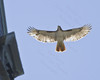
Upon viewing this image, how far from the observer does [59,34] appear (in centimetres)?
2352

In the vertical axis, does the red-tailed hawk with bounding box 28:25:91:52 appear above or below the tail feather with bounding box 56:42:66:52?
above

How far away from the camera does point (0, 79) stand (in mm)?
15039

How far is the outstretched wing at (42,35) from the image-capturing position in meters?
23.3

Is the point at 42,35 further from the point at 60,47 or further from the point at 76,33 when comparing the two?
the point at 76,33

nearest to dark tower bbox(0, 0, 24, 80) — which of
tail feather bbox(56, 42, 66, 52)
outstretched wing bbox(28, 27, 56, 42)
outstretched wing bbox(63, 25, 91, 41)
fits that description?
outstretched wing bbox(28, 27, 56, 42)

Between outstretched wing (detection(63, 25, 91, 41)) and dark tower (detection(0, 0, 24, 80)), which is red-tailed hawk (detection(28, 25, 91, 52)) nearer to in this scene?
outstretched wing (detection(63, 25, 91, 41))

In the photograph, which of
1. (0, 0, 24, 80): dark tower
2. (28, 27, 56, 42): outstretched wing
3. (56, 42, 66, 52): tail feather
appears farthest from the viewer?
(28, 27, 56, 42): outstretched wing

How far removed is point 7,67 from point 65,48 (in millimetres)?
7280

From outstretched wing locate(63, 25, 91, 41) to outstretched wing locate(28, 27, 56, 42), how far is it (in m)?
0.99

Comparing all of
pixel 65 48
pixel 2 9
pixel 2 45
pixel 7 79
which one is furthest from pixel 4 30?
pixel 65 48

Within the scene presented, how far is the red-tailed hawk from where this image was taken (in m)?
23.3

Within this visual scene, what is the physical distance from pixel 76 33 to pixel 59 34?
1.35m

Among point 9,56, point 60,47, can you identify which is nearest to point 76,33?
point 60,47

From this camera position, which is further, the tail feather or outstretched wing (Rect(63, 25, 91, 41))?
outstretched wing (Rect(63, 25, 91, 41))
